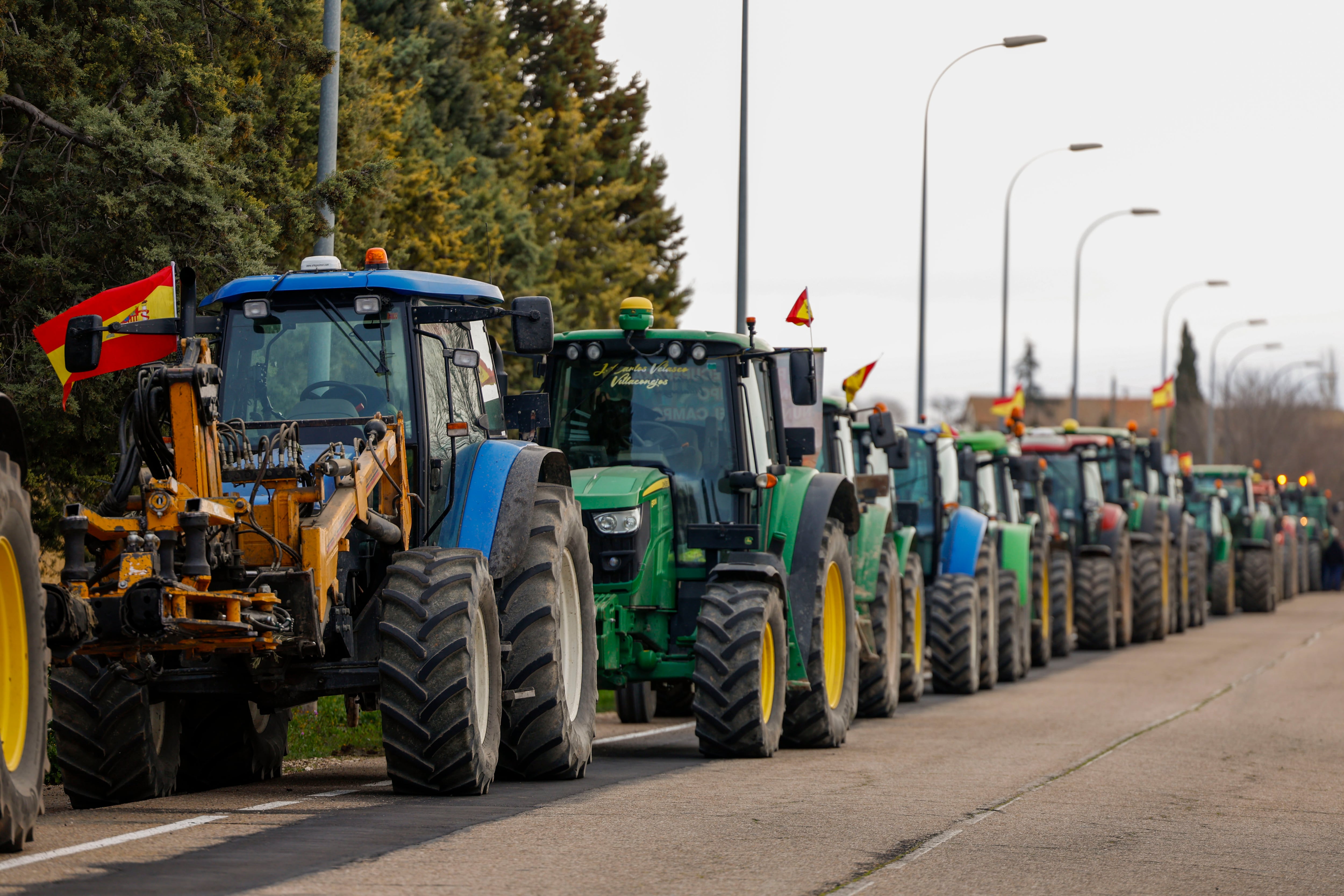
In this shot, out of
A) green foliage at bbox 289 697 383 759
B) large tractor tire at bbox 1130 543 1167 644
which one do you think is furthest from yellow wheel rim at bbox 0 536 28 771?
large tractor tire at bbox 1130 543 1167 644

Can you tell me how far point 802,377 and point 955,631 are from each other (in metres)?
7.17

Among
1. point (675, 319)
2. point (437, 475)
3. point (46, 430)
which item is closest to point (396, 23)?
point (675, 319)

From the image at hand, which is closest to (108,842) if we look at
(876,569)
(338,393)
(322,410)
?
(322,410)

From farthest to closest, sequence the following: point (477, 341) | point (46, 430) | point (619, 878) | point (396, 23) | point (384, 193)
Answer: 1. point (396, 23)
2. point (384, 193)
3. point (46, 430)
4. point (477, 341)
5. point (619, 878)

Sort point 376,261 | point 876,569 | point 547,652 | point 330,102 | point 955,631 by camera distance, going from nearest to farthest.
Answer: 1. point 547,652
2. point 376,261
3. point 330,102
4. point 876,569
5. point 955,631

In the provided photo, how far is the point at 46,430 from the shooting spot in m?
16.9

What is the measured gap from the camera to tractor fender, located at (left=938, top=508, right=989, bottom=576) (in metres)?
20.9

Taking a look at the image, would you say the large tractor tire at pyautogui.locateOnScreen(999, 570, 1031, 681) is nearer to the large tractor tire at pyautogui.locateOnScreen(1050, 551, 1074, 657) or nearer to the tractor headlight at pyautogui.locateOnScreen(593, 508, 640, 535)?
the large tractor tire at pyautogui.locateOnScreen(1050, 551, 1074, 657)

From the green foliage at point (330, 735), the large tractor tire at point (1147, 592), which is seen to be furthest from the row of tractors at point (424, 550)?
the large tractor tire at point (1147, 592)

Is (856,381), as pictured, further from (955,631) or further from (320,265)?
(320,265)

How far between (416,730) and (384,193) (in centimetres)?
1148

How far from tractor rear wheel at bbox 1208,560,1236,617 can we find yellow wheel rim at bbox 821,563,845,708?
82.7ft

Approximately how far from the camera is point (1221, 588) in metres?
39.3

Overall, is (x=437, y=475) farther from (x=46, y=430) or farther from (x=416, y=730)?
(x=46, y=430)
